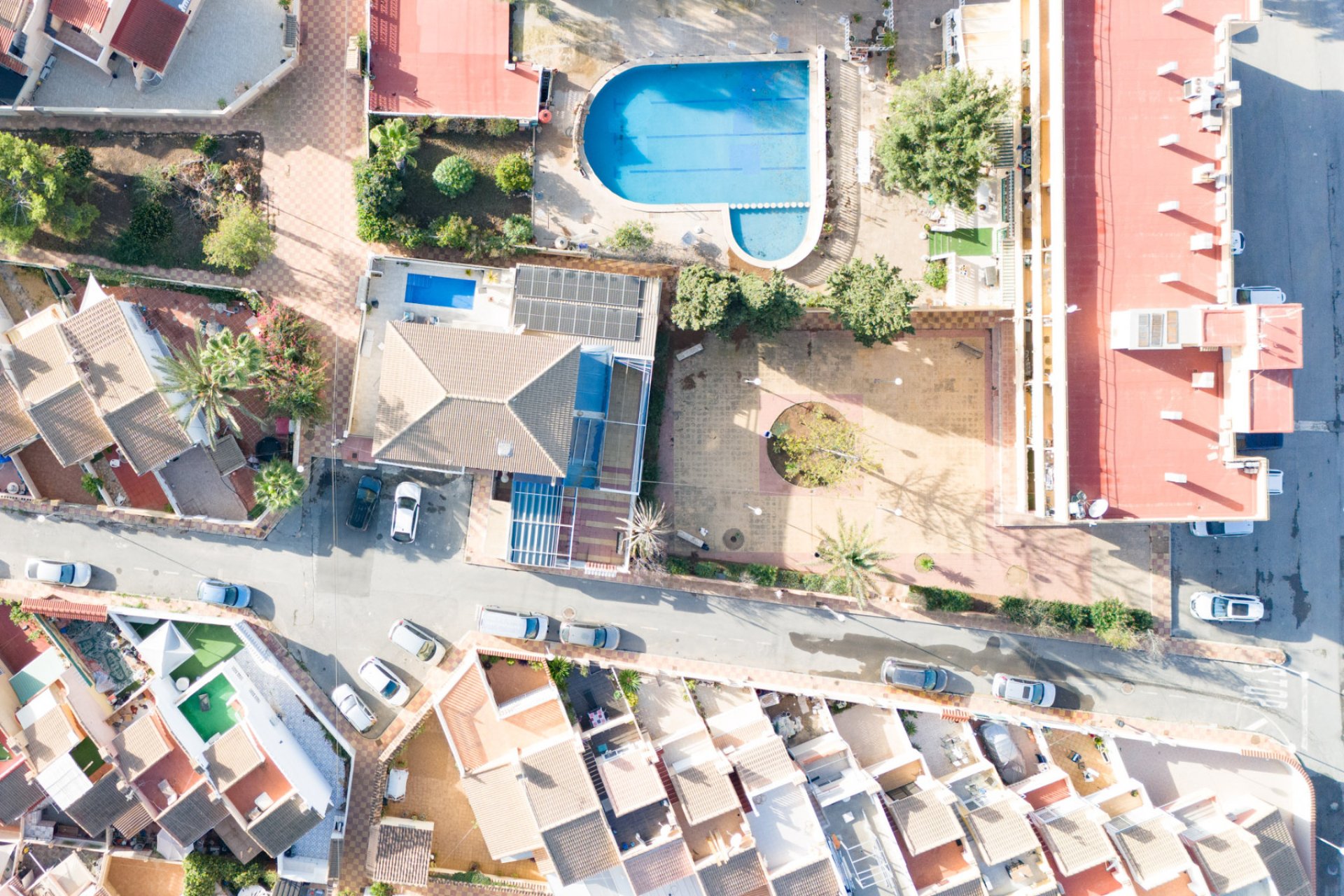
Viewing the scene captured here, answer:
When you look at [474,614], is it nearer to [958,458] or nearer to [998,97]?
[958,458]

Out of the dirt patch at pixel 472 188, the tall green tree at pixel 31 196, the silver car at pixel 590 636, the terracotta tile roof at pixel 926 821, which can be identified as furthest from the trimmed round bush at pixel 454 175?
the terracotta tile roof at pixel 926 821

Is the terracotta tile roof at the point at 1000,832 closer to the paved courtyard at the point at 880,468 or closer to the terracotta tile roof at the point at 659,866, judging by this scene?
the paved courtyard at the point at 880,468

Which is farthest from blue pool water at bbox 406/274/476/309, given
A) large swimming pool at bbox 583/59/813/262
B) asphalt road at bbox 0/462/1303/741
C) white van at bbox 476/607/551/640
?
white van at bbox 476/607/551/640

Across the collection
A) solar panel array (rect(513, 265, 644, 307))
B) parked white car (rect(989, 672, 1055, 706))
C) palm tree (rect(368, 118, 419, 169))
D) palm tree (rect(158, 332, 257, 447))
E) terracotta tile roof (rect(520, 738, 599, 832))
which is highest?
palm tree (rect(368, 118, 419, 169))

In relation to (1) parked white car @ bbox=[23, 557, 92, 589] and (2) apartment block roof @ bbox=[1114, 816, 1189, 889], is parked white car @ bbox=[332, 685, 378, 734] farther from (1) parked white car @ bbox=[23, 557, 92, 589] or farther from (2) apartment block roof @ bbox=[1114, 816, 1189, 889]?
(2) apartment block roof @ bbox=[1114, 816, 1189, 889]

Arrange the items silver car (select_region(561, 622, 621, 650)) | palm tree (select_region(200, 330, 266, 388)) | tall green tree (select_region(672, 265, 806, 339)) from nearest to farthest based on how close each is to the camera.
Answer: palm tree (select_region(200, 330, 266, 388)) < tall green tree (select_region(672, 265, 806, 339)) < silver car (select_region(561, 622, 621, 650))

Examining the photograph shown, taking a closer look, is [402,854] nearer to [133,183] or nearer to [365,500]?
[365,500]

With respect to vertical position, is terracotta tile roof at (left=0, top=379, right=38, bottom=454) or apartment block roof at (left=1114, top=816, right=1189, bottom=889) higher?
terracotta tile roof at (left=0, top=379, right=38, bottom=454)
